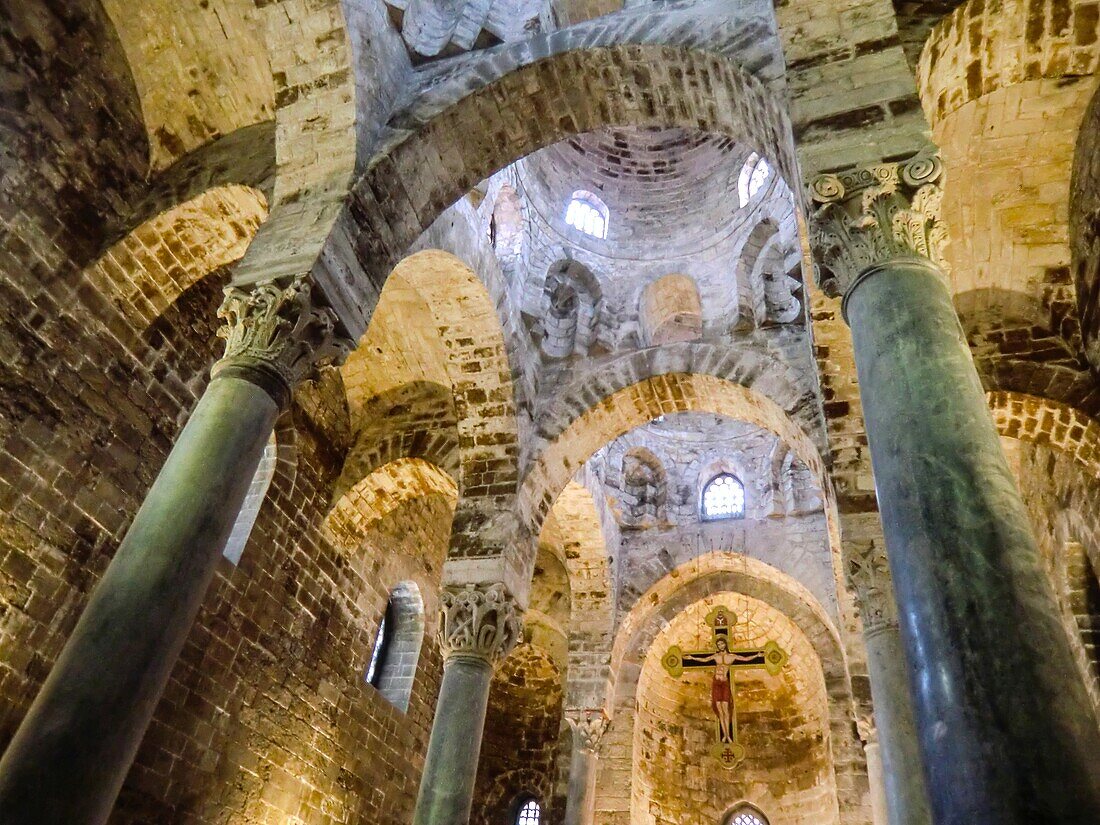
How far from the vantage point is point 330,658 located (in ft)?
31.1

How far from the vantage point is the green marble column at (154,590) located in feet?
10.4

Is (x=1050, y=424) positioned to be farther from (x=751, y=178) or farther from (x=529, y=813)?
(x=529, y=813)

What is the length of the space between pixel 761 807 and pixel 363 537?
855 cm

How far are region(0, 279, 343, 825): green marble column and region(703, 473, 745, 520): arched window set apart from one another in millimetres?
9806

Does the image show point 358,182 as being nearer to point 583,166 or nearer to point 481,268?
point 481,268

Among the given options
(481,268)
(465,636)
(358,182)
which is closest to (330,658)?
(465,636)

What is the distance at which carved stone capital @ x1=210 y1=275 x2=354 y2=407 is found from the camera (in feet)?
15.6

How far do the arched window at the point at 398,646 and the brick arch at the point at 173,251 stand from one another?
5.38 meters

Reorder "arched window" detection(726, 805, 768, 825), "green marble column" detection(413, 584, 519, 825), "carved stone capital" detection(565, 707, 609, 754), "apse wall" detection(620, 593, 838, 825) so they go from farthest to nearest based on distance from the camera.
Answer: "arched window" detection(726, 805, 768, 825), "apse wall" detection(620, 593, 838, 825), "carved stone capital" detection(565, 707, 609, 754), "green marble column" detection(413, 584, 519, 825)

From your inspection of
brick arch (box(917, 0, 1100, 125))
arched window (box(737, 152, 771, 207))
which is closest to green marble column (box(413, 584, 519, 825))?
brick arch (box(917, 0, 1100, 125))

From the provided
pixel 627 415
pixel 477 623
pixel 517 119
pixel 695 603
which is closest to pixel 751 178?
pixel 627 415

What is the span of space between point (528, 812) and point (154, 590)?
459 inches

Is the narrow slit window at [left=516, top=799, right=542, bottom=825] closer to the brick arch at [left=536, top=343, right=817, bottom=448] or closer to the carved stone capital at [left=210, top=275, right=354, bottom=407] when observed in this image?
the brick arch at [left=536, top=343, right=817, bottom=448]

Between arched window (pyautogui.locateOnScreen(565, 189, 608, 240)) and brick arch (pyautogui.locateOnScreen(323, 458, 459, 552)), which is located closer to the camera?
brick arch (pyautogui.locateOnScreen(323, 458, 459, 552))
